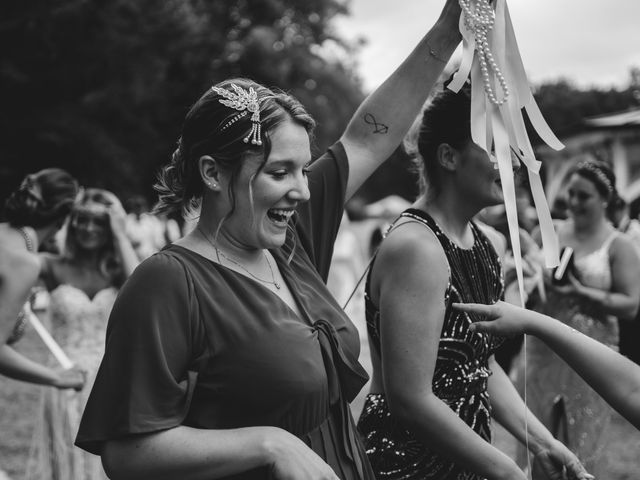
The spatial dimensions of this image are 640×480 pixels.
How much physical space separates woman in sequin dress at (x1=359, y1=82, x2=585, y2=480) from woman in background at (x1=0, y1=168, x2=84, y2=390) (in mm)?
1882

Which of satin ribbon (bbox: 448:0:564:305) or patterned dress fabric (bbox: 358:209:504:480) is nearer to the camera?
satin ribbon (bbox: 448:0:564:305)

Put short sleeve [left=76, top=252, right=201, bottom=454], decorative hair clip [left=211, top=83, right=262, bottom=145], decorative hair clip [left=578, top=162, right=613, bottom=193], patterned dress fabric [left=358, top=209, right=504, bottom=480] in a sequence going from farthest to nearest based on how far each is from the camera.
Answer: decorative hair clip [left=578, top=162, right=613, bottom=193]
patterned dress fabric [left=358, top=209, right=504, bottom=480]
decorative hair clip [left=211, top=83, right=262, bottom=145]
short sleeve [left=76, top=252, right=201, bottom=454]

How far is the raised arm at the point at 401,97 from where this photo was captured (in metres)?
2.48

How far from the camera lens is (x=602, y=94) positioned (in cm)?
6166

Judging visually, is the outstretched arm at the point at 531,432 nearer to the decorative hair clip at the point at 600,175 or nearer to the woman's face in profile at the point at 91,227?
the decorative hair clip at the point at 600,175

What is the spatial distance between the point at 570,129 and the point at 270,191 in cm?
1782

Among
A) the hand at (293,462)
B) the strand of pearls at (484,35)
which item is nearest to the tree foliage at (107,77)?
the strand of pearls at (484,35)

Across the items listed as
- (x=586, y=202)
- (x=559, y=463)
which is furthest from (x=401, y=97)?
(x=586, y=202)

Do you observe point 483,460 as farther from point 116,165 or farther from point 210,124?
point 116,165

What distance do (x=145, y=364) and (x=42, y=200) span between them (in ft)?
9.97

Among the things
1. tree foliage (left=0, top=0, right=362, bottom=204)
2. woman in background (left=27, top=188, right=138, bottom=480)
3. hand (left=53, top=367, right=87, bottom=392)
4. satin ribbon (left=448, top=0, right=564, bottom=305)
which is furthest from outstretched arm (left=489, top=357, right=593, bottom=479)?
tree foliage (left=0, top=0, right=362, bottom=204)

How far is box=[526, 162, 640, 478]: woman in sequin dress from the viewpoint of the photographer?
4.84 meters

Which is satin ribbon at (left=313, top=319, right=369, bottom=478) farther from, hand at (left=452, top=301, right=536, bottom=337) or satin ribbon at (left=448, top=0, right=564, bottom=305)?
satin ribbon at (left=448, top=0, right=564, bottom=305)

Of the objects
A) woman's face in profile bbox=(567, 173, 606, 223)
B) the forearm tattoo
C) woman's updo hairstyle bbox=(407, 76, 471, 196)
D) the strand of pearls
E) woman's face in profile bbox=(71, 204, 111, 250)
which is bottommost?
woman's face in profile bbox=(71, 204, 111, 250)
